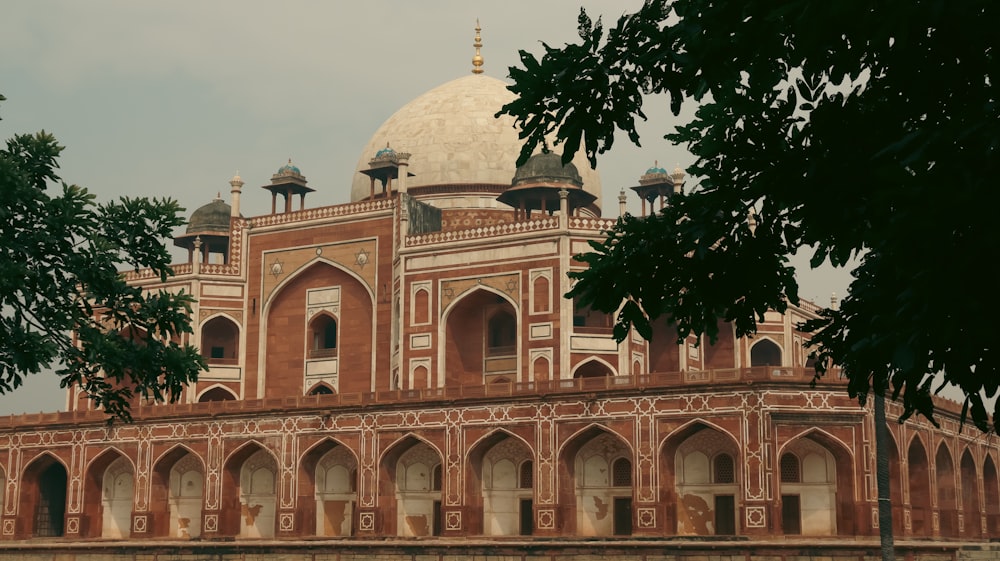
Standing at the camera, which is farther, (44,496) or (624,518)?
(44,496)

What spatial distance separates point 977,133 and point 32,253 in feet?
41.8

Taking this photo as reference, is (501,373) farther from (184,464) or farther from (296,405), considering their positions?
(184,464)

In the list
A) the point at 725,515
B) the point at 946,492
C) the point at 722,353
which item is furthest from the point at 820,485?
the point at 722,353

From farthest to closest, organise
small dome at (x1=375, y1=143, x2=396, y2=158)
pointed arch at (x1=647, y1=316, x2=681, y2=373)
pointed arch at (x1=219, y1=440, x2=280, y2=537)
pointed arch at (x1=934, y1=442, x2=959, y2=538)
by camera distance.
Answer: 1. small dome at (x1=375, y1=143, x2=396, y2=158)
2. pointed arch at (x1=647, y1=316, x2=681, y2=373)
3. pointed arch at (x1=219, y1=440, x2=280, y2=537)
4. pointed arch at (x1=934, y1=442, x2=959, y2=538)

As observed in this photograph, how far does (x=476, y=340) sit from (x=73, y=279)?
83.6 feet

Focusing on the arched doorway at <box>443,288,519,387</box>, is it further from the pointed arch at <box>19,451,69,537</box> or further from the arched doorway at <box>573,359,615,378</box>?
the pointed arch at <box>19,451,69,537</box>

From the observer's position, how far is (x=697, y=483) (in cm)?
3462

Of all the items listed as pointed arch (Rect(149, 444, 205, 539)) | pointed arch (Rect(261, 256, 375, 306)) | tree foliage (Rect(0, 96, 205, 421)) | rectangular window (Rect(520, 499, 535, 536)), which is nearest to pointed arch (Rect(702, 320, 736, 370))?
rectangular window (Rect(520, 499, 535, 536))

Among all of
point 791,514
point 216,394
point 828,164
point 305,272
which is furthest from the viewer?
point 216,394

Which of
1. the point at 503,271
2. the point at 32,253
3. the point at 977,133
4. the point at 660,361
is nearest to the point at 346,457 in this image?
the point at 503,271

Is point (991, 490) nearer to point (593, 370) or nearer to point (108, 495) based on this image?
point (593, 370)

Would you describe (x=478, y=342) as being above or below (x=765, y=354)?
below

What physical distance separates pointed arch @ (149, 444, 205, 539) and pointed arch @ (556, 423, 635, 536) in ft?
39.8

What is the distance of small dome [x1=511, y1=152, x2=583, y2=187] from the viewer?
43.4 m
